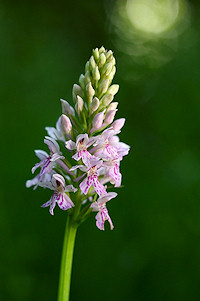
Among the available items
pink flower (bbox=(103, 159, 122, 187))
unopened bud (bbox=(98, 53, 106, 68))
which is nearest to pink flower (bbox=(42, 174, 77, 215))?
pink flower (bbox=(103, 159, 122, 187))

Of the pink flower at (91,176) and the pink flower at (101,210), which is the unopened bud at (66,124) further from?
the pink flower at (101,210)

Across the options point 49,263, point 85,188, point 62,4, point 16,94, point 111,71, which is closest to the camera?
point 85,188

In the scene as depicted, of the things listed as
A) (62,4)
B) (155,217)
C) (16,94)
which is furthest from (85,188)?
(62,4)

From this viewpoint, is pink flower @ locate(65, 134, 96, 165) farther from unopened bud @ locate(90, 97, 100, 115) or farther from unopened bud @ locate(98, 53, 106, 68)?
unopened bud @ locate(98, 53, 106, 68)

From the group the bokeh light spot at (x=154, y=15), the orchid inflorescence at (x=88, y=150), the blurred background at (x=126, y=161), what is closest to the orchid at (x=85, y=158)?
the orchid inflorescence at (x=88, y=150)

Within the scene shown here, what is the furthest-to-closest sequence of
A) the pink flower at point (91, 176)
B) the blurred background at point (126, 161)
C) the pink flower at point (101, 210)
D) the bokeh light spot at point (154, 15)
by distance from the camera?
the bokeh light spot at point (154, 15) < the blurred background at point (126, 161) < the pink flower at point (101, 210) < the pink flower at point (91, 176)

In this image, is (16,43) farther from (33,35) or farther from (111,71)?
(111,71)

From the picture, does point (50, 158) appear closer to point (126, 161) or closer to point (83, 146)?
point (83, 146)
